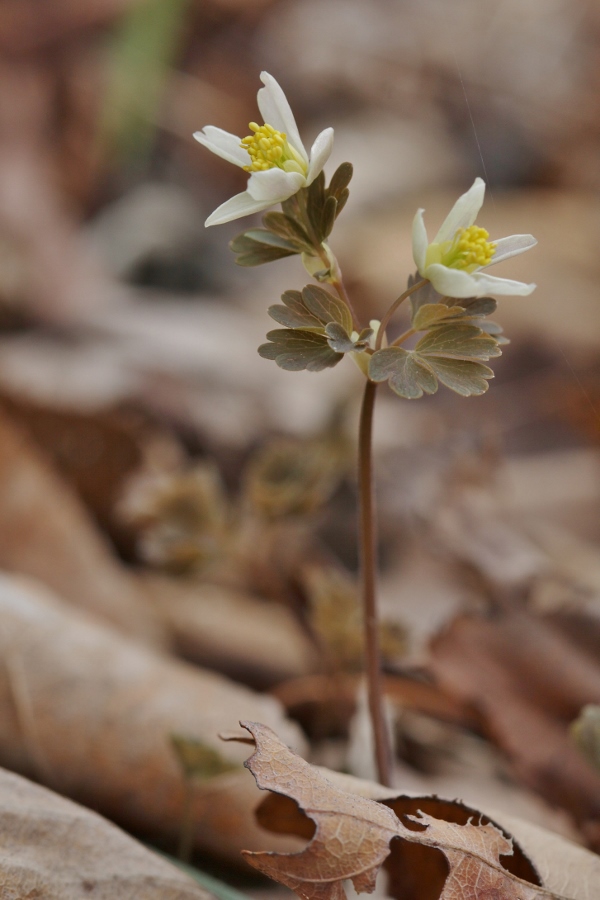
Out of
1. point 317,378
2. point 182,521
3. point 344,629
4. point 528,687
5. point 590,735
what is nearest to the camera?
point 590,735

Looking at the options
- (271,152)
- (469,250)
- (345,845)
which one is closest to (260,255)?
(271,152)

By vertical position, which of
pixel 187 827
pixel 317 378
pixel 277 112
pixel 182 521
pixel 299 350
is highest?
pixel 317 378

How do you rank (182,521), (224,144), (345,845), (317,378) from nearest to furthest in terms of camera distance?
(345,845) < (224,144) < (182,521) < (317,378)

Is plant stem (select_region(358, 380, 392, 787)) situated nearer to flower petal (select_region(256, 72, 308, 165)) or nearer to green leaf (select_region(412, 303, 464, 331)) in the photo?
green leaf (select_region(412, 303, 464, 331))

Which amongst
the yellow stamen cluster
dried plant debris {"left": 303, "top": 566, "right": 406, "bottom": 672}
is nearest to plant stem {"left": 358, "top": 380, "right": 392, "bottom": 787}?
the yellow stamen cluster

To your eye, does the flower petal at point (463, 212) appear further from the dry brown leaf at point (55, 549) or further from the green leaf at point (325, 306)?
the dry brown leaf at point (55, 549)

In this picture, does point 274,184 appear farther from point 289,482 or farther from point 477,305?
point 289,482
